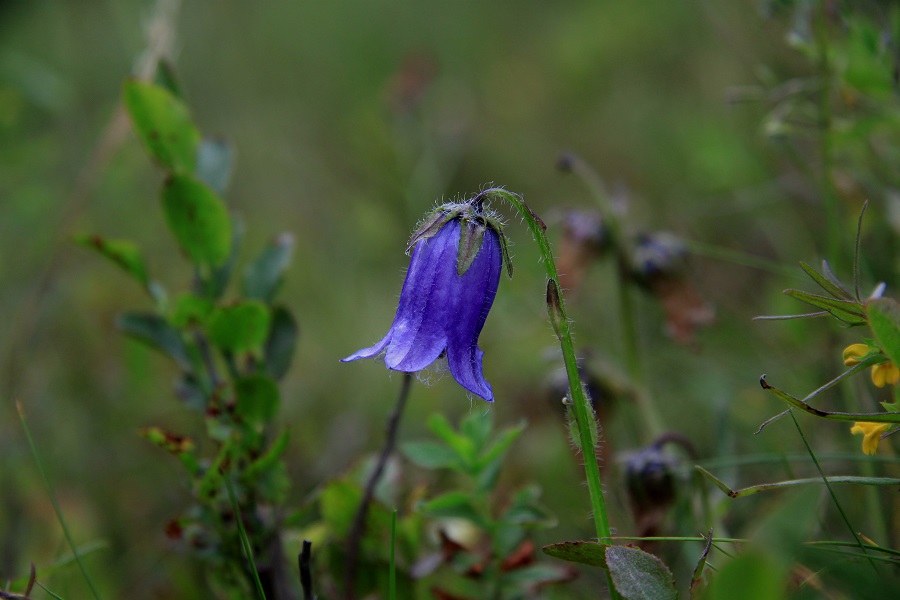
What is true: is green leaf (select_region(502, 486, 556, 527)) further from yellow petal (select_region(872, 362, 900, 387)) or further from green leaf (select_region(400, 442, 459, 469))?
yellow petal (select_region(872, 362, 900, 387))

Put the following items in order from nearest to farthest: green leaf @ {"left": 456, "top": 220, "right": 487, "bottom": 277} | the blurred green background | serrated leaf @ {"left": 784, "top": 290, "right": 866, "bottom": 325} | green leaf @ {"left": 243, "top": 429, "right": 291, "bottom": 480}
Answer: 1. serrated leaf @ {"left": 784, "top": 290, "right": 866, "bottom": 325}
2. green leaf @ {"left": 456, "top": 220, "right": 487, "bottom": 277}
3. green leaf @ {"left": 243, "top": 429, "right": 291, "bottom": 480}
4. the blurred green background

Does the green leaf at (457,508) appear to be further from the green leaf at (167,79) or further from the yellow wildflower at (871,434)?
the green leaf at (167,79)

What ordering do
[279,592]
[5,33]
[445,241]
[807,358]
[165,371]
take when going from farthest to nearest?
[5,33], [165,371], [807,358], [279,592], [445,241]

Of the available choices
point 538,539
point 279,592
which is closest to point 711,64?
point 538,539

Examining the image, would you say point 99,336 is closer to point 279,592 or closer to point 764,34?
point 279,592

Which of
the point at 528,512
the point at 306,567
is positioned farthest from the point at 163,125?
the point at 528,512

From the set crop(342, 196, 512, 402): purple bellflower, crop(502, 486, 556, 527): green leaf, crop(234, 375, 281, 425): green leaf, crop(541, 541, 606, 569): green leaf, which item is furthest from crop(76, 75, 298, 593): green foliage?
crop(541, 541, 606, 569): green leaf
